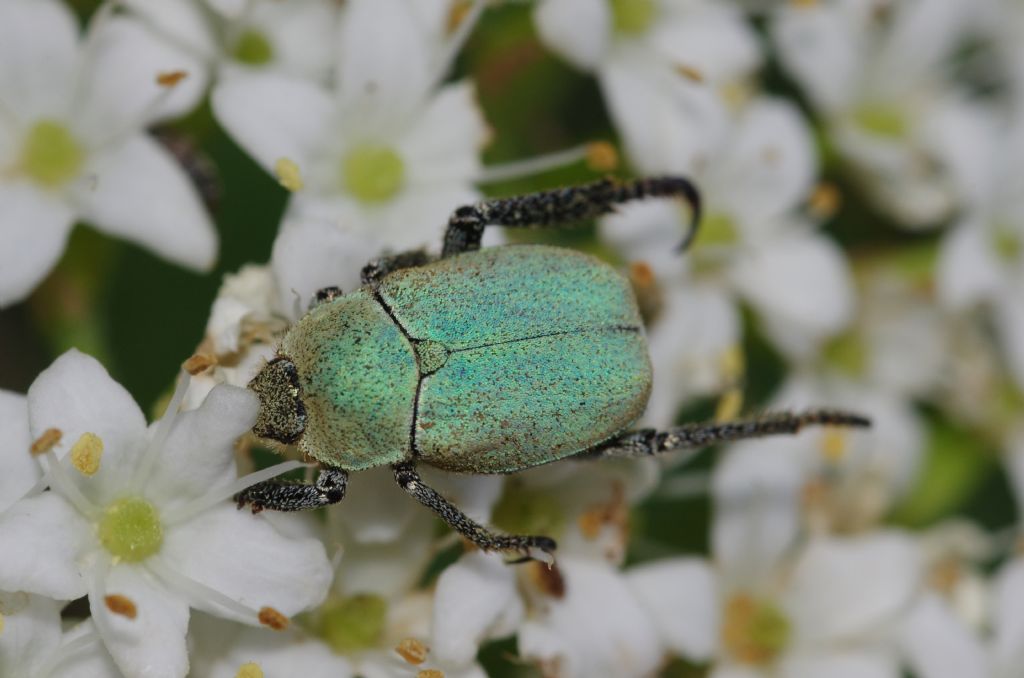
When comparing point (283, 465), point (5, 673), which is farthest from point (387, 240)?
point (5, 673)

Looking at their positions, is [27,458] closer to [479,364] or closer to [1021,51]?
[479,364]

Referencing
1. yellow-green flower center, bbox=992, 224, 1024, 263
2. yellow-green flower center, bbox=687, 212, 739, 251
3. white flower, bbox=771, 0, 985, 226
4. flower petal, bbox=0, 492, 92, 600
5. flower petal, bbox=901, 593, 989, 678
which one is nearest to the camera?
flower petal, bbox=0, 492, 92, 600

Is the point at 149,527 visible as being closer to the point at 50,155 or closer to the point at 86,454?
the point at 86,454

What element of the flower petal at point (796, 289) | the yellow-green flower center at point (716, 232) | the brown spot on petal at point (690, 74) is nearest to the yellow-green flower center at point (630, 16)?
the brown spot on petal at point (690, 74)

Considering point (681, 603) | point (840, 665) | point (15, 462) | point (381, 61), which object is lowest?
point (840, 665)

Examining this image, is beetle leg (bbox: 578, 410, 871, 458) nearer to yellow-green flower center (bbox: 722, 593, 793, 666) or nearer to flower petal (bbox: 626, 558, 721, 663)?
flower petal (bbox: 626, 558, 721, 663)

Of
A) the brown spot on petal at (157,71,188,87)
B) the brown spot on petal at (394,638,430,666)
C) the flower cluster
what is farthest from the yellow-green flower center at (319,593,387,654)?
the brown spot on petal at (157,71,188,87)

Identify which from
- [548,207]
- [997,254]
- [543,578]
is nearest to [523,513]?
[543,578]
